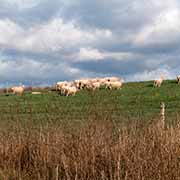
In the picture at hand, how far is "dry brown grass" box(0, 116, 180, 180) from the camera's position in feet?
31.4

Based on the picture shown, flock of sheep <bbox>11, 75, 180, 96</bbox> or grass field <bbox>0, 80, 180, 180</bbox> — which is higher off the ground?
flock of sheep <bbox>11, 75, 180, 96</bbox>

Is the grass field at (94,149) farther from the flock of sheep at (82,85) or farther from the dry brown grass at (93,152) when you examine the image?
the flock of sheep at (82,85)

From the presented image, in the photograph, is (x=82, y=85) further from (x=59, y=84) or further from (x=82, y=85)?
(x=59, y=84)

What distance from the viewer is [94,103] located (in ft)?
39.7

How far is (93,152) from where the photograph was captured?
10469 mm

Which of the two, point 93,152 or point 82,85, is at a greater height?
point 82,85

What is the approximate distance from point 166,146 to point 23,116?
5.34 m

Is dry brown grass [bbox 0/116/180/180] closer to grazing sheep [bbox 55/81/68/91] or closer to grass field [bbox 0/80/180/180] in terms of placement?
grass field [bbox 0/80/180/180]

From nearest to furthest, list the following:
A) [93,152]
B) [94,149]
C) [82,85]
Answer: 1. [93,152]
2. [94,149]
3. [82,85]

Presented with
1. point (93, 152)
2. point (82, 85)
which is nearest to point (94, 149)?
point (93, 152)

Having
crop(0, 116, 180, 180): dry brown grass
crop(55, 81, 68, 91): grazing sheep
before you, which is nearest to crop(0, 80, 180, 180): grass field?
crop(0, 116, 180, 180): dry brown grass

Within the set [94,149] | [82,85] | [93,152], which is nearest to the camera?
[93,152]

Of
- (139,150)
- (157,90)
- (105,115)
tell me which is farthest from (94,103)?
(157,90)

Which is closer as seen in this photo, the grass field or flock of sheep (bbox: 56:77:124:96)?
the grass field
